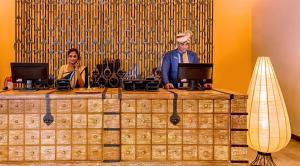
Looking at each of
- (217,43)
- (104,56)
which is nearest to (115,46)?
(104,56)

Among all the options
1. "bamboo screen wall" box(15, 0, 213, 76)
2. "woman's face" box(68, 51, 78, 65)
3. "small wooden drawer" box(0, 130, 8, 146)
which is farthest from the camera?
"bamboo screen wall" box(15, 0, 213, 76)

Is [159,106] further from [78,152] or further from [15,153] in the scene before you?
[15,153]

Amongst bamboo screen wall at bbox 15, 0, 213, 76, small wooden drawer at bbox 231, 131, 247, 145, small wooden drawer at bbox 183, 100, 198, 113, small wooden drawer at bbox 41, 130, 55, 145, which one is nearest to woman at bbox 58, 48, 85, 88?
small wooden drawer at bbox 41, 130, 55, 145

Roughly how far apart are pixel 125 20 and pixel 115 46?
1.89 ft

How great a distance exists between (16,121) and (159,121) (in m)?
1.44

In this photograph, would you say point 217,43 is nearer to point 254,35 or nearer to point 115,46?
point 254,35

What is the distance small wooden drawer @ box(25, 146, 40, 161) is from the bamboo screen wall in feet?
11.7

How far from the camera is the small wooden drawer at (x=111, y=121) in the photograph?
336cm

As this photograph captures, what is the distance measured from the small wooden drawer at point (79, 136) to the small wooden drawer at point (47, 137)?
0.69 feet

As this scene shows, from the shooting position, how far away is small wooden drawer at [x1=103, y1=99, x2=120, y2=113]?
11.0ft

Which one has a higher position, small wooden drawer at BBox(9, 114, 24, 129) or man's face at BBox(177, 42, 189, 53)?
man's face at BBox(177, 42, 189, 53)

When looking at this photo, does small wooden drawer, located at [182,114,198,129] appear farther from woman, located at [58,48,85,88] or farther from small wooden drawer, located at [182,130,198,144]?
woman, located at [58,48,85,88]

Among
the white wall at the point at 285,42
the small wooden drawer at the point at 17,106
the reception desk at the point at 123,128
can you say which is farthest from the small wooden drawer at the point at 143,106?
the white wall at the point at 285,42

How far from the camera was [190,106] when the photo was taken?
3.38 meters
